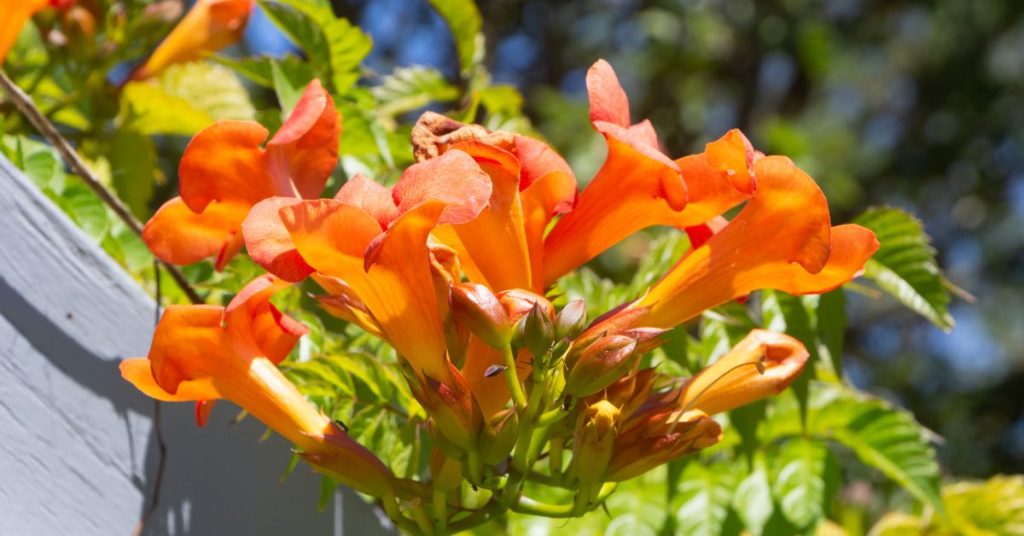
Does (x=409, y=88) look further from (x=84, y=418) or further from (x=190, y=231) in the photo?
(x=84, y=418)

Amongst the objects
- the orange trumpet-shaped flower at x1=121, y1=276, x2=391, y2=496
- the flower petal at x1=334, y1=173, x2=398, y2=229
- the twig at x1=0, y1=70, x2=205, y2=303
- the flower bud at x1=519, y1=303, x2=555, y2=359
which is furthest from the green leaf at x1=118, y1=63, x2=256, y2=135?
the flower bud at x1=519, y1=303, x2=555, y2=359

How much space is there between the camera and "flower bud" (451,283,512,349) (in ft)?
3.71

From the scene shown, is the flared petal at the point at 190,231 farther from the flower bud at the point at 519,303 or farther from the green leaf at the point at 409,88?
the green leaf at the point at 409,88

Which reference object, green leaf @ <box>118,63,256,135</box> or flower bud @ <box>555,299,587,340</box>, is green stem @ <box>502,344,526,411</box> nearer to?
flower bud @ <box>555,299,587,340</box>

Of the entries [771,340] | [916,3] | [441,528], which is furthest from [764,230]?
[916,3]

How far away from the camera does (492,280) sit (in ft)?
4.24

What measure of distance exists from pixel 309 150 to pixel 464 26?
807 millimetres

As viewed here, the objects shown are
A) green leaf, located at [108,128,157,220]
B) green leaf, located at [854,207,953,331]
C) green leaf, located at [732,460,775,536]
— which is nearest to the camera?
green leaf, located at [854,207,953,331]

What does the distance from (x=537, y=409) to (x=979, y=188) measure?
8587mm

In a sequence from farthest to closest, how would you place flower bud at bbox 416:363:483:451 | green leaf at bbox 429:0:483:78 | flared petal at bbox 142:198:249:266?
green leaf at bbox 429:0:483:78 → flared petal at bbox 142:198:249:266 → flower bud at bbox 416:363:483:451

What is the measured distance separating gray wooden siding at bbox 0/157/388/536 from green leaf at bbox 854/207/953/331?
3.30 ft

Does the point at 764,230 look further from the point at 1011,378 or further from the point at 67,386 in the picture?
the point at 1011,378

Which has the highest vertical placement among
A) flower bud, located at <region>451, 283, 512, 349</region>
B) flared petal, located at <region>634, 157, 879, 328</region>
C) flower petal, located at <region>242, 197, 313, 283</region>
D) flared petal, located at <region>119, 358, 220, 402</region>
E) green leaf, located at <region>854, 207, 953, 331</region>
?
flower petal, located at <region>242, 197, 313, 283</region>

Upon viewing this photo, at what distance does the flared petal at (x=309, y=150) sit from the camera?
4.45ft
